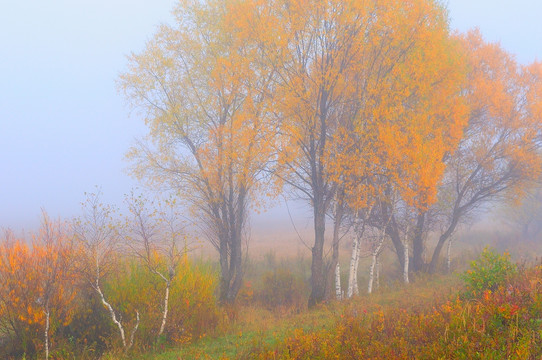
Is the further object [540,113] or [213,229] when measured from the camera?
[540,113]

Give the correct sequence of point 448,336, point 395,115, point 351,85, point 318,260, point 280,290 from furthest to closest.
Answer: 1. point 280,290
2. point 351,85
3. point 318,260
4. point 395,115
5. point 448,336

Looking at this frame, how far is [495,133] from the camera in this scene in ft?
61.2

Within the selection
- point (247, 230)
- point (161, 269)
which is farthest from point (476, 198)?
point (161, 269)

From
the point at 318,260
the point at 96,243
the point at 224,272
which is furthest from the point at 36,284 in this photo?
the point at 318,260

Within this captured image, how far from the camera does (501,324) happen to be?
220 inches

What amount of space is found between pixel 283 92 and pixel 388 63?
4.28 meters

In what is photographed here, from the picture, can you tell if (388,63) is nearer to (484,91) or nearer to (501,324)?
(484,91)

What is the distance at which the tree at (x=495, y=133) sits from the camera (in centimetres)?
1797

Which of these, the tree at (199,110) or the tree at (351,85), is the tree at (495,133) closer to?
the tree at (351,85)

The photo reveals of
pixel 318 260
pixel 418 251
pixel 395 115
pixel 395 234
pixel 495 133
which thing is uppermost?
pixel 495 133

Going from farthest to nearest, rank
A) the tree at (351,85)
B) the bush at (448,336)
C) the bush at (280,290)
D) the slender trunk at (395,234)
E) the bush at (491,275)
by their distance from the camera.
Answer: the slender trunk at (395,234) → the bush at (280,290) → the tree at (351,85) → the bush at (491,275) → the bush at (448,336)

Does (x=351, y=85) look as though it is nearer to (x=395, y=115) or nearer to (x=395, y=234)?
(x=395, y=115)

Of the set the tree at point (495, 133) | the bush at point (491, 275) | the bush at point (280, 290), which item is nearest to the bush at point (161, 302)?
the bush at point (280, 290)

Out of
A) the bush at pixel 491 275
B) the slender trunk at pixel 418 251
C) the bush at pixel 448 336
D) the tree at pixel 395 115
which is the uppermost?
the tree at pixel 395 115
